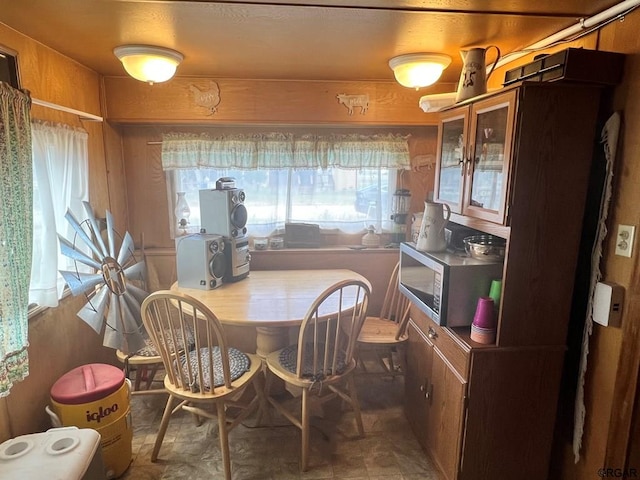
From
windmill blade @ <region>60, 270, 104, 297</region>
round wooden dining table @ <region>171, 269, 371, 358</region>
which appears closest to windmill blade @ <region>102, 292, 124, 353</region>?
windmill blade @ <region>60, 270, 104, 297</region>

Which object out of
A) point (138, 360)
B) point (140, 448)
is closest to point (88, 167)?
point (138, 360)

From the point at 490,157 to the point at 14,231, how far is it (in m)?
1.94

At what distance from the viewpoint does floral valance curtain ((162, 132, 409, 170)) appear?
2.91m

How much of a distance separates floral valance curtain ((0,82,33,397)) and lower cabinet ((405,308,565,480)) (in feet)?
5.88

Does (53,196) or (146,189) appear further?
(146,189)

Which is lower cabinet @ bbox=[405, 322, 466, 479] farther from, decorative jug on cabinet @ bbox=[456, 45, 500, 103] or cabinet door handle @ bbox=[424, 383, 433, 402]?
decorative jug on cabinet @ bbox=[456, 45, 500, 103]

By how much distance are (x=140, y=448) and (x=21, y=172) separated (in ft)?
4.98

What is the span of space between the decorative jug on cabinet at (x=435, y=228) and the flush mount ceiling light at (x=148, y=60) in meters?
1.53

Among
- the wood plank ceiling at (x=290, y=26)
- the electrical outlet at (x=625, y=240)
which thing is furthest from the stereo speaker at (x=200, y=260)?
the electrical outlet at (x=625, y=240)

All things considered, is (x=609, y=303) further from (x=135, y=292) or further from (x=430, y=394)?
(x=135, y=292)

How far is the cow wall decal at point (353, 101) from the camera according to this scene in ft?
9.08

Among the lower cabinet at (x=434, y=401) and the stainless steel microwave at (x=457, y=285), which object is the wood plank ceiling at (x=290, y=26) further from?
the lower cabinet at (x=434, y=401)

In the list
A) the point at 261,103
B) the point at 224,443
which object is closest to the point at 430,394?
the point at 224,443

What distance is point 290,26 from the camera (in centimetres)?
174
